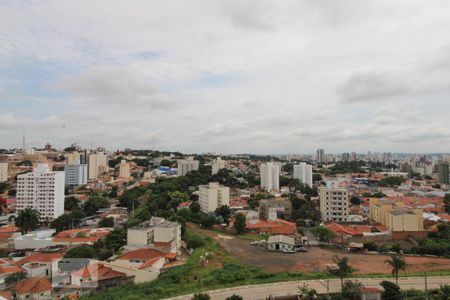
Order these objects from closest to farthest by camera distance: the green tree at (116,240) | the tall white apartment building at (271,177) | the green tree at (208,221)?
the green tree at (116,240) → the green tree at (208,221) → the tall white apartment building at (271,177)

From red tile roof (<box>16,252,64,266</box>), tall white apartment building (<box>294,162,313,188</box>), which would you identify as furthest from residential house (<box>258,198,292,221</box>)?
tall white apartment building (<box>294,162,313,188</box>)

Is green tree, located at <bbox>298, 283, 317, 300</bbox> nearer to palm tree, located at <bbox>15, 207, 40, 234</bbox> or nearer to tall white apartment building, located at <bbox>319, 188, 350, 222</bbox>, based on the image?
tall white apartment building, located at <bbox>319, 188, 350, 222</bbox>

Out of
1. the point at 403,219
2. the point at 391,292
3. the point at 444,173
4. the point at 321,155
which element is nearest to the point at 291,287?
the point at 391,292

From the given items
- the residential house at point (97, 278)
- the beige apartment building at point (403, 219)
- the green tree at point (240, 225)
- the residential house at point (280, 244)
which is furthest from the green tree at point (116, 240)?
the beige apartment building at point (403, 219)

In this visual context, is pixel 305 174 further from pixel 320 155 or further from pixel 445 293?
pixel 320 155

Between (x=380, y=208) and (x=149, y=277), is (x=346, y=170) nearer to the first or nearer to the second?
(x=380, y=208)

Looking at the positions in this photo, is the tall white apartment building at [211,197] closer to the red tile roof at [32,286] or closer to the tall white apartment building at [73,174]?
the red tile roof at [32,286]
